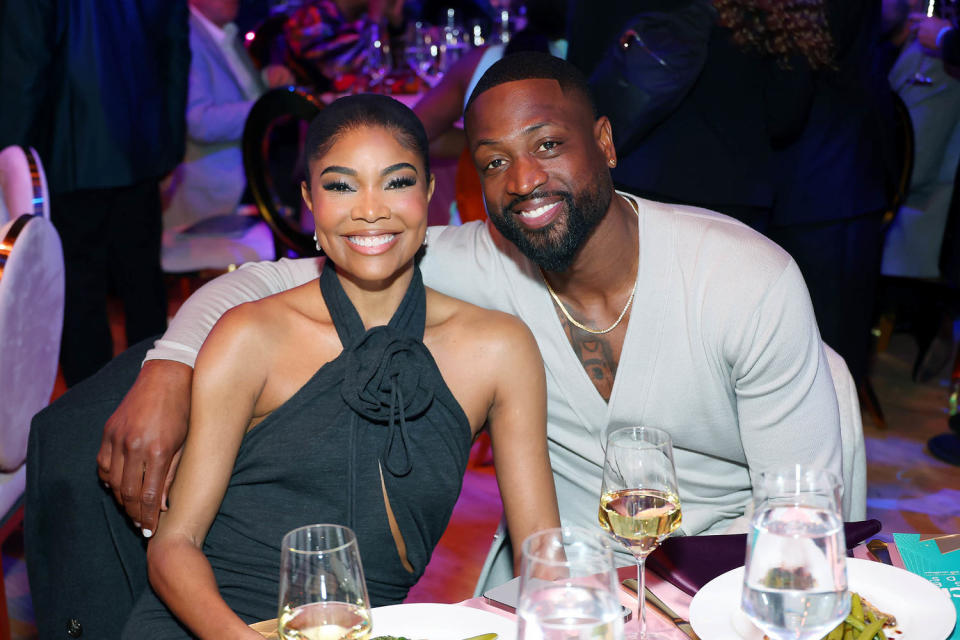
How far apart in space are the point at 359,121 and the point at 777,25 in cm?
150

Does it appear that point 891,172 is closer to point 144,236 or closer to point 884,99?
point 884,99

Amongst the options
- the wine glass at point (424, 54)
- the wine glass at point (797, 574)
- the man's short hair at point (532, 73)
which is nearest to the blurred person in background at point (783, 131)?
the man's short hair at point (532, 73)

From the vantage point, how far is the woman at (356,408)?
1.69m

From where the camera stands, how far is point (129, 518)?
165 cm

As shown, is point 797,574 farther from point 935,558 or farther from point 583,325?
point 583,325

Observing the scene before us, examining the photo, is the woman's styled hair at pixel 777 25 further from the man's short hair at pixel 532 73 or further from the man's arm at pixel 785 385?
the man's arm at pixel 785 385

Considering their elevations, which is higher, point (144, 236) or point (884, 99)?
point (884, 99)

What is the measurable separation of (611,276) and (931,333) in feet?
10.6

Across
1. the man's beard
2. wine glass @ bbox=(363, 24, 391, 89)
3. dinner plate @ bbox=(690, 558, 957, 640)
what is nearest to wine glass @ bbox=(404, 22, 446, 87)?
wine glass @ bbox=(363, 24, 391, 89)

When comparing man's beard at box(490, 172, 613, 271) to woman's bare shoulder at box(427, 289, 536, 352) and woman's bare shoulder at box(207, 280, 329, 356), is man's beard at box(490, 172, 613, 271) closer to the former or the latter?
woman's bare shoulder at box(427, 289, 536, 352)

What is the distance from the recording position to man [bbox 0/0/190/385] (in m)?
3.48

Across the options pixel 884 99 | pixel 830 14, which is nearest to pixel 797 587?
pixel 830 14

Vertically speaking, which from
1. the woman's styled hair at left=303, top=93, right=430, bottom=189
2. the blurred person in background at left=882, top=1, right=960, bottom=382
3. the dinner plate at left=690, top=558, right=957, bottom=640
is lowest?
the blurred person in background at left=882, top=1, right=960, bottom=382

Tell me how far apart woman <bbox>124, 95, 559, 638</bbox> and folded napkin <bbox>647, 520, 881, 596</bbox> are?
469 millimetres
